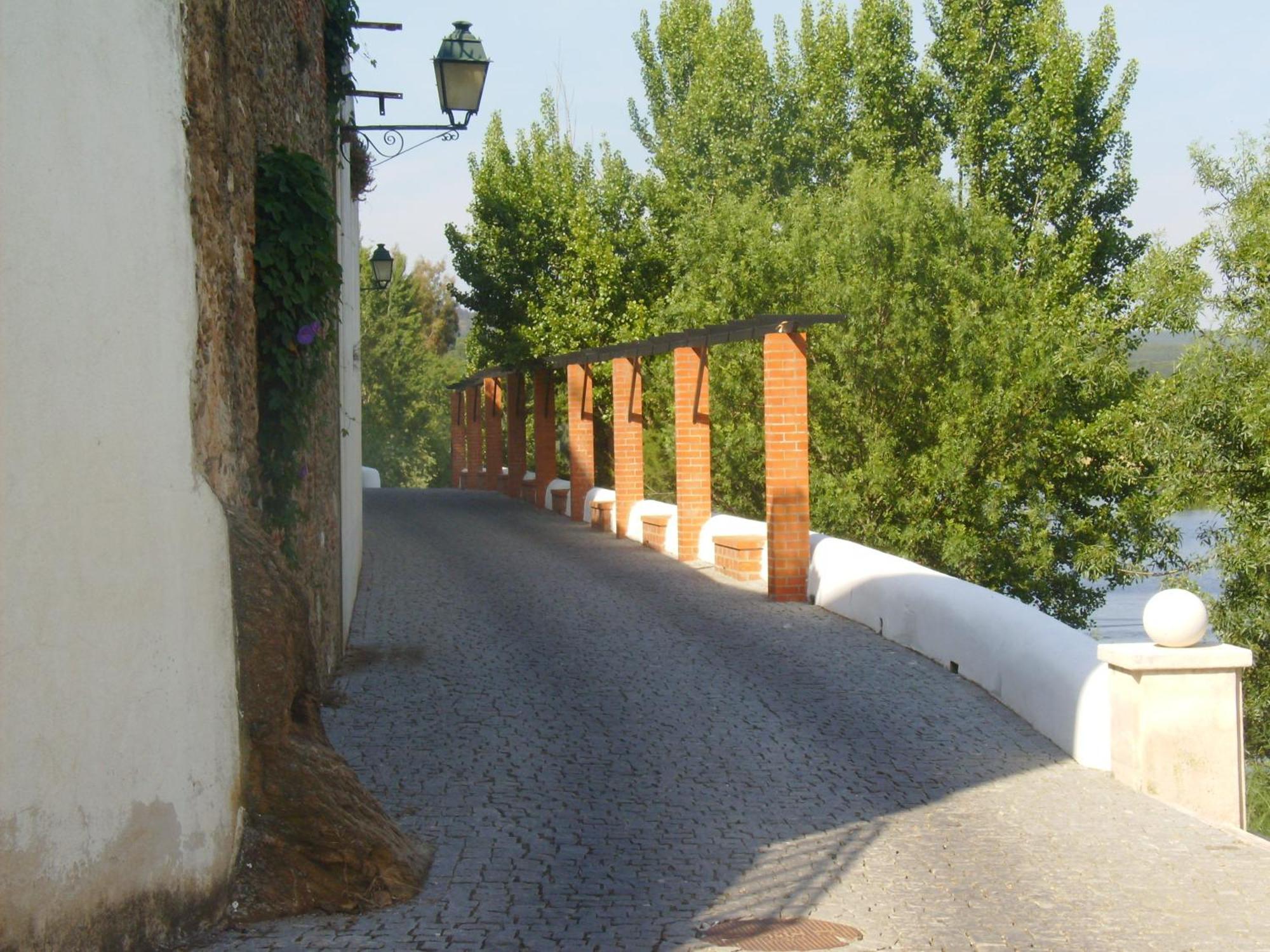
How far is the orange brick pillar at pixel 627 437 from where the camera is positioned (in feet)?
67.3

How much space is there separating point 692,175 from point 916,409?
12.0m

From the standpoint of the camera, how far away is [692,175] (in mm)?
36719

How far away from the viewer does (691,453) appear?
17516 mm

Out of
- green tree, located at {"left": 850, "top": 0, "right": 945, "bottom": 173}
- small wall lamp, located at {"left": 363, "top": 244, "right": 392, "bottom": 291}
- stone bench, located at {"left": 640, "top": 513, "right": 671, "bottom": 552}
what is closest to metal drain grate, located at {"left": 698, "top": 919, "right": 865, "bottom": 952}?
stone bench, located at {"left": 640, "top": 513, "right": 671, "bottom": 552}

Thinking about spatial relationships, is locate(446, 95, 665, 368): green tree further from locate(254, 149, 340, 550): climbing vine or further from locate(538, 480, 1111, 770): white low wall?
locate(254, 149, 340, 550): climbing vine

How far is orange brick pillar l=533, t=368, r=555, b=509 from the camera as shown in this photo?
26156 mm

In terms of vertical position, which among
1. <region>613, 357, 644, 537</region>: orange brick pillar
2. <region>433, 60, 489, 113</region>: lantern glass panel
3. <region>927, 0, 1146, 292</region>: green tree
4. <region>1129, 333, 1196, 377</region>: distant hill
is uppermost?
<region>927, 0, 1146, 292</region>: green tree

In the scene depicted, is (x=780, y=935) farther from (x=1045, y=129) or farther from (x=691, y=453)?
(x=1045, y=129)

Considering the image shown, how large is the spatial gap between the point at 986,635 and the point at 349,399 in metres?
6.56

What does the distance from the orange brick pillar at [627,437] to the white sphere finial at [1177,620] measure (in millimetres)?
13315

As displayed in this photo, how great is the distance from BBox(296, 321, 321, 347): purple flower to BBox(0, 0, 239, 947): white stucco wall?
1888 mm

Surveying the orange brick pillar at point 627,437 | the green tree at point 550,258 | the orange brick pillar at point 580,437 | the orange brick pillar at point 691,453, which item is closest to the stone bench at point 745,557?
the orange brick pillar at point 691,453

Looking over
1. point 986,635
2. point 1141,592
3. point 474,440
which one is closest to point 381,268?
point 986,635

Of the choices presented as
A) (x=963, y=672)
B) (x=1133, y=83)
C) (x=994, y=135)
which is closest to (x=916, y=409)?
(x=994, y=135)
